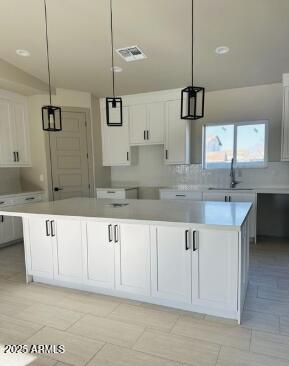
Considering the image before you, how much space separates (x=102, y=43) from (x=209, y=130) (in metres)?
2.41

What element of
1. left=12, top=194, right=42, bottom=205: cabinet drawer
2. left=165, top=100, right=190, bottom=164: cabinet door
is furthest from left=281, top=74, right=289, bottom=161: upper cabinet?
left=12, top=194, right=42, bottom=205: cabinet drawer

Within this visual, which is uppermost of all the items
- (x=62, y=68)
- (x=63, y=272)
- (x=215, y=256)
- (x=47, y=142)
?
(x=62, y=68)

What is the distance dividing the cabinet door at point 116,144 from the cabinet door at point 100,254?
9.27 ft

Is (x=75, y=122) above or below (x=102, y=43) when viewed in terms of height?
below

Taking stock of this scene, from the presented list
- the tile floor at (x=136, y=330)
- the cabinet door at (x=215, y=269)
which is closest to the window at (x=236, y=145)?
the tile floor at (x=136, y=330)

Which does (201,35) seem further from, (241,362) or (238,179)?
(241,362)

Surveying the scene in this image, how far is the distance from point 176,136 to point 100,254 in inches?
113

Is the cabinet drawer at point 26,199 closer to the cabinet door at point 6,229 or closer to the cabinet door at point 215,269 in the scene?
the cabinet door at point 6,229

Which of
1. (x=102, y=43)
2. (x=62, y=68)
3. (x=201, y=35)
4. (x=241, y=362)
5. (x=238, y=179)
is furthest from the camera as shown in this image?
(x=238, y=179)

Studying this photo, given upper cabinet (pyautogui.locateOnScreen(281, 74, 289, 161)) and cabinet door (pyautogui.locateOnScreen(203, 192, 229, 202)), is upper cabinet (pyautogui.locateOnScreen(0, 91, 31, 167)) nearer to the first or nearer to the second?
cabinet door (pyautogui.locateOnScreen(203, 192, 229, 202))

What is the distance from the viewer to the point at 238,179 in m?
4.73

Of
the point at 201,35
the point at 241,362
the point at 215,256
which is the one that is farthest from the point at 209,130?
the point at 241,362

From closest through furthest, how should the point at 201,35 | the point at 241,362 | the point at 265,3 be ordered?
the point at 241,362, the point at 265,3, the point at 201,35

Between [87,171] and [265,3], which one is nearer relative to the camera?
[265,3]
